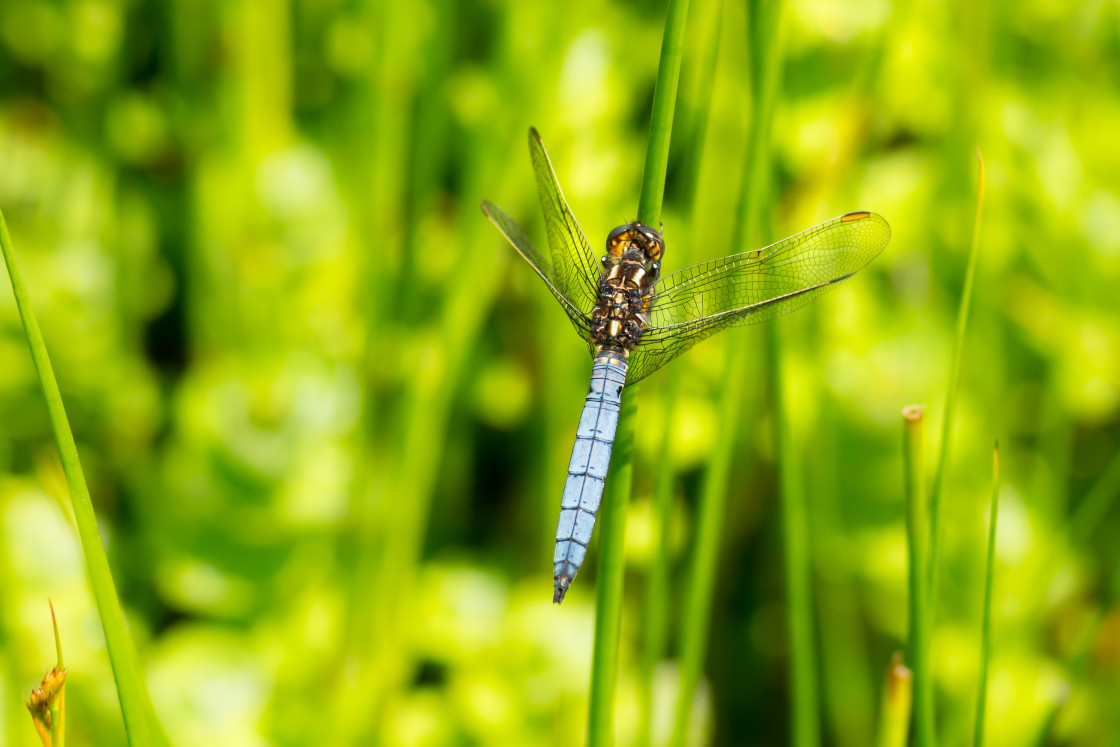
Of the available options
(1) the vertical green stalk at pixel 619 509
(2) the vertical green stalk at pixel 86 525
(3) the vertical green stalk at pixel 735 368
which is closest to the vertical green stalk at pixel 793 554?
(3) the vertical green stalk at pixel 735 368

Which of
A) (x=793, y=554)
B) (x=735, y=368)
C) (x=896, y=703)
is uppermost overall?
(x=735, y=368)

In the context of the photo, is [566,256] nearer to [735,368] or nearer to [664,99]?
[735,368]

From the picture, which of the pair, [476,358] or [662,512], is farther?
[476,358]

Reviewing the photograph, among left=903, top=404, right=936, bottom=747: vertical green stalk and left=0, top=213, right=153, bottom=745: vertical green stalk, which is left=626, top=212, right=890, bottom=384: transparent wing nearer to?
left=903, top=404, right=936, bottom=747: vertical green stalk

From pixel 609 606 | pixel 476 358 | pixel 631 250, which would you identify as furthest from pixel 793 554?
pixel 476 358

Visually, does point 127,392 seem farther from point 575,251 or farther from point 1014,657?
point 1014,657

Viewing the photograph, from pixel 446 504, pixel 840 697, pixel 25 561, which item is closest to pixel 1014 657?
pixel 840 697
